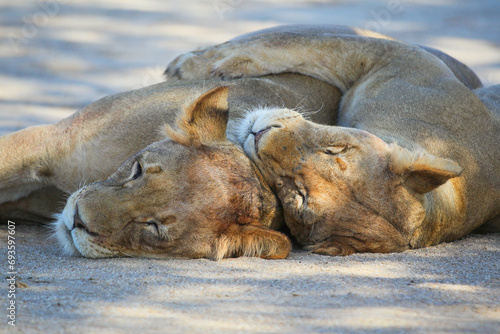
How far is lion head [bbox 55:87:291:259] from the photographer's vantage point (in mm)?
3135

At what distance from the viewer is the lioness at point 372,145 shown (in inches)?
128

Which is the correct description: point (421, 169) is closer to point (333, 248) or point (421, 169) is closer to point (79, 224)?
point (333, 248)

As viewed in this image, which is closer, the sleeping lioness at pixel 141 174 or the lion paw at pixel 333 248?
the sleeping lioness at pixel 141 174

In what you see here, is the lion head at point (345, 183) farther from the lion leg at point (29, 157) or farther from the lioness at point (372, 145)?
the lion leg at point (29, 157)

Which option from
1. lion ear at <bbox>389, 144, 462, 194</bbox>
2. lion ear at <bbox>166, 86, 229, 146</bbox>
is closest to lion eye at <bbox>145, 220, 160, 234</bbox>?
lion ear at <bbox>166, 86, 229, 146</bbox>

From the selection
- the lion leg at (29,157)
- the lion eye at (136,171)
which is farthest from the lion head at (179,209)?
the lion leg at (29,157)

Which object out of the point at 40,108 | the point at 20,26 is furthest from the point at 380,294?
the point at 20,26

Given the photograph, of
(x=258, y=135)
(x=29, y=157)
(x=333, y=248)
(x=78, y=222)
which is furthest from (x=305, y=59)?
(x=78, y=222)

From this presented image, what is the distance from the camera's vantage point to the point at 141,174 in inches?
128

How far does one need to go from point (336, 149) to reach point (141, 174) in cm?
93

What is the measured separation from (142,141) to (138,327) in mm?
1742

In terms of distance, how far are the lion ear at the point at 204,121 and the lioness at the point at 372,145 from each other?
0.18 meters

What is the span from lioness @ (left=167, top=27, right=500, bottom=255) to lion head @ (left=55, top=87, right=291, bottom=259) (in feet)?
0.59

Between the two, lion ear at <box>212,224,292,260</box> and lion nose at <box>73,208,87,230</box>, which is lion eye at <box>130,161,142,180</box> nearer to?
lion nose at <box>73,208,87,230</box>
